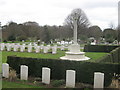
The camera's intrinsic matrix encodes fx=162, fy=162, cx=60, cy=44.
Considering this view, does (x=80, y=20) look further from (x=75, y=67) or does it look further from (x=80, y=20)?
(x=75, y=67)

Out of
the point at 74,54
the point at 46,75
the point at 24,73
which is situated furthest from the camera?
the point at 74,54

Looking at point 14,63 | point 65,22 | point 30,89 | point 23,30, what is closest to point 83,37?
point 65,22

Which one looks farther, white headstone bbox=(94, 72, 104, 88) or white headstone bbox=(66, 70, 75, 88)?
white headstone bbox=(66, 70, 75, 88)

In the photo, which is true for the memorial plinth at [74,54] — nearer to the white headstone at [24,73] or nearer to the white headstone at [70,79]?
the white headstone at [24,73]

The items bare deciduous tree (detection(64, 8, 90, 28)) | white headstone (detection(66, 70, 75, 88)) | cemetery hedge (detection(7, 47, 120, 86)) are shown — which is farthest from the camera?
bare deciduous tree (detection(64, 8, 90, 28))

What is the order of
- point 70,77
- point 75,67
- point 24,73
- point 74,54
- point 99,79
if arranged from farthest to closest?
point 74,54, point 24,73, point 75,67, point 70,77, point 99,79

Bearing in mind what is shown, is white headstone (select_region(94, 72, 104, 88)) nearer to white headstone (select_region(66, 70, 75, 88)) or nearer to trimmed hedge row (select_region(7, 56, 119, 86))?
trimmed hedge row (select_region(7, 56, 119, 86))

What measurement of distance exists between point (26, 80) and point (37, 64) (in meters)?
0.96

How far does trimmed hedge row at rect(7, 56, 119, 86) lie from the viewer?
6594 millimetres

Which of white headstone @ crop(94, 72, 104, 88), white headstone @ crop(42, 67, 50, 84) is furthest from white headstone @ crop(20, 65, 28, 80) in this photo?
white headstone @ crop(94, 72, 104, 88)

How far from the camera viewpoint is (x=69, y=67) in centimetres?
716

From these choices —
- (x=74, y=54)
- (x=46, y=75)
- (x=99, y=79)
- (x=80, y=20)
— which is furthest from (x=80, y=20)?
(x=99, y=79)

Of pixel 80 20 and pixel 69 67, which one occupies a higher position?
pixel 80 20

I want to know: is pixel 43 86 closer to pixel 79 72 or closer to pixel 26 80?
pixel 26 80
